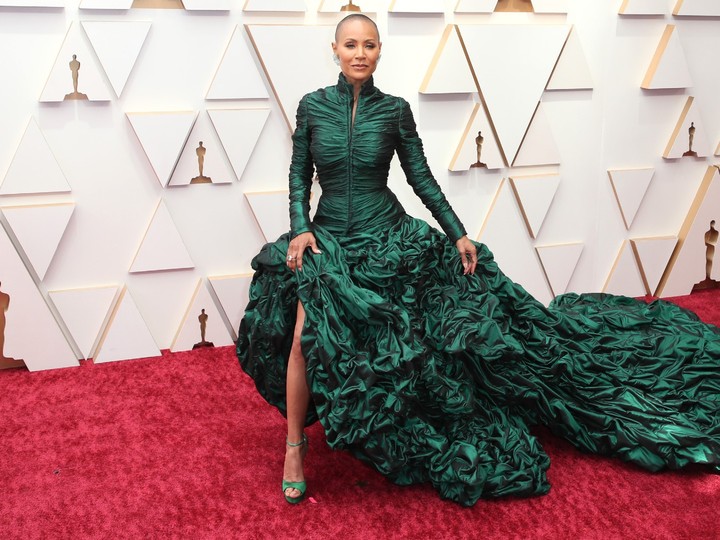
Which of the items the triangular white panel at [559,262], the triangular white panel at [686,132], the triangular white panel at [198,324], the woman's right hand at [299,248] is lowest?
the triangular white panel at [198,324]

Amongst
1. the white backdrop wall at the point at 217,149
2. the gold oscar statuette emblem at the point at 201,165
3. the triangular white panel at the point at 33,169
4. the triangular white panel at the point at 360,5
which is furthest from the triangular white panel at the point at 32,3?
the triangular white panel at the point at 360,5

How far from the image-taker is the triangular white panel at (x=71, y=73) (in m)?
2.93

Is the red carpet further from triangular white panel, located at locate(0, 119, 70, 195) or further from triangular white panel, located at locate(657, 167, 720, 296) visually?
triangular white panel, located at locate(657, 167, 720, 296)

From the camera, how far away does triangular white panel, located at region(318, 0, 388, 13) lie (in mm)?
3129

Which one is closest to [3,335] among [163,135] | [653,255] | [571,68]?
[163,135]

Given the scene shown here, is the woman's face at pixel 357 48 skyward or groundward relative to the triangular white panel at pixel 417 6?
groundward

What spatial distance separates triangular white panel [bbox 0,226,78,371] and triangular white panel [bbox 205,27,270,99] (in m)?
1.05

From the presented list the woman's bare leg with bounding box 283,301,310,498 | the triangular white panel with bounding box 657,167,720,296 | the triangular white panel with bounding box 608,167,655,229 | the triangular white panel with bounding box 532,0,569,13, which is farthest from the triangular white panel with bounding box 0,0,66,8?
the triangular white panel with bounding box 657,167,720,296

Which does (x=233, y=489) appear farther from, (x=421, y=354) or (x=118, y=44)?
(x=118, y=44)

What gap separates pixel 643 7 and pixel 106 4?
7.77 ft

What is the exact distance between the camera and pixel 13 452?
8.26 ft

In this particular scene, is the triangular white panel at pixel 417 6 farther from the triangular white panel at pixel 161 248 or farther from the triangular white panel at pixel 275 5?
the triangular white panel at pixel 161 248

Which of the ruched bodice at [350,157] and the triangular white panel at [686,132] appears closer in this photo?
the ruched bodice at [350,157]

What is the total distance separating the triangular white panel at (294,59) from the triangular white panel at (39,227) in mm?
976
